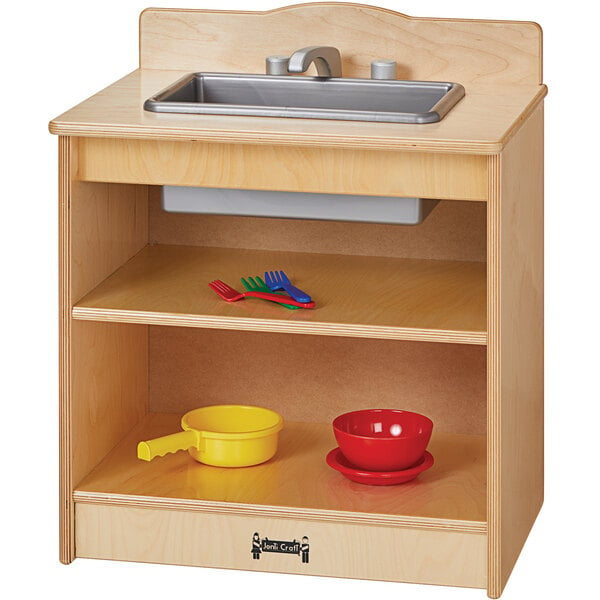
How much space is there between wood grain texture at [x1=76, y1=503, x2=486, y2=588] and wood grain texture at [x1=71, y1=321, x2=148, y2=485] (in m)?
0.15

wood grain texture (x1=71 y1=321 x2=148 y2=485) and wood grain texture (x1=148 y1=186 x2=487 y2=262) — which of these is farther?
wood grain texture (x1=148 y1=186 x2=487 y2=262)

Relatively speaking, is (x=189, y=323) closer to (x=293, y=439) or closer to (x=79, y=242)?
(x=79, y=242)

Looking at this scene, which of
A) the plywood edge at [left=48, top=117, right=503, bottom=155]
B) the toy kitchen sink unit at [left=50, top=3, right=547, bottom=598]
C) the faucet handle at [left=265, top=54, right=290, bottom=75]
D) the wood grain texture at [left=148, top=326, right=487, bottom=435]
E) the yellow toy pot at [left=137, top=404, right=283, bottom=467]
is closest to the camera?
the plywood edge at [left=48, top=117, right=503, bottom=155]

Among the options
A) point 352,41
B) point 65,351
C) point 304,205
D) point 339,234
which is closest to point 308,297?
point 304,205

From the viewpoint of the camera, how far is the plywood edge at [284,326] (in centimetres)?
393

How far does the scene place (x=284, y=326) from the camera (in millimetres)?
3998

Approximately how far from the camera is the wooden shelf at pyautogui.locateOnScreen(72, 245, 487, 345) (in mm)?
3988

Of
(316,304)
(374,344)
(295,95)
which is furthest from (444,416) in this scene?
(295,95)

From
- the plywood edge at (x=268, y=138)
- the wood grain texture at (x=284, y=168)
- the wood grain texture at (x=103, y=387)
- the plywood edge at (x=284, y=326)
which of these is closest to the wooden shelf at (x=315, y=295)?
the plywood edge at (x=284, y=326)

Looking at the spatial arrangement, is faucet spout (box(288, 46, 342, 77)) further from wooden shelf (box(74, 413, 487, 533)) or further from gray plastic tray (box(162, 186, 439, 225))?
wooden shelf (box(74, 413, 487, 533))

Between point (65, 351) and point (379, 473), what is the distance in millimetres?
760

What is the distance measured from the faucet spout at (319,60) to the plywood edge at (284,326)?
0.58 m

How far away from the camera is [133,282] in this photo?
4.28 metres

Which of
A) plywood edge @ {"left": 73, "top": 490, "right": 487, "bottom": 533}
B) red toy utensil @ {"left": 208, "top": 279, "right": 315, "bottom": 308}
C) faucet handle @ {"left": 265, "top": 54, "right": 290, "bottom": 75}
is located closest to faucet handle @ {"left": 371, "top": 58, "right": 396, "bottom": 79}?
faucet handle @ {"left": 265, "top": 54, "right": 290, "bottom": 75}
